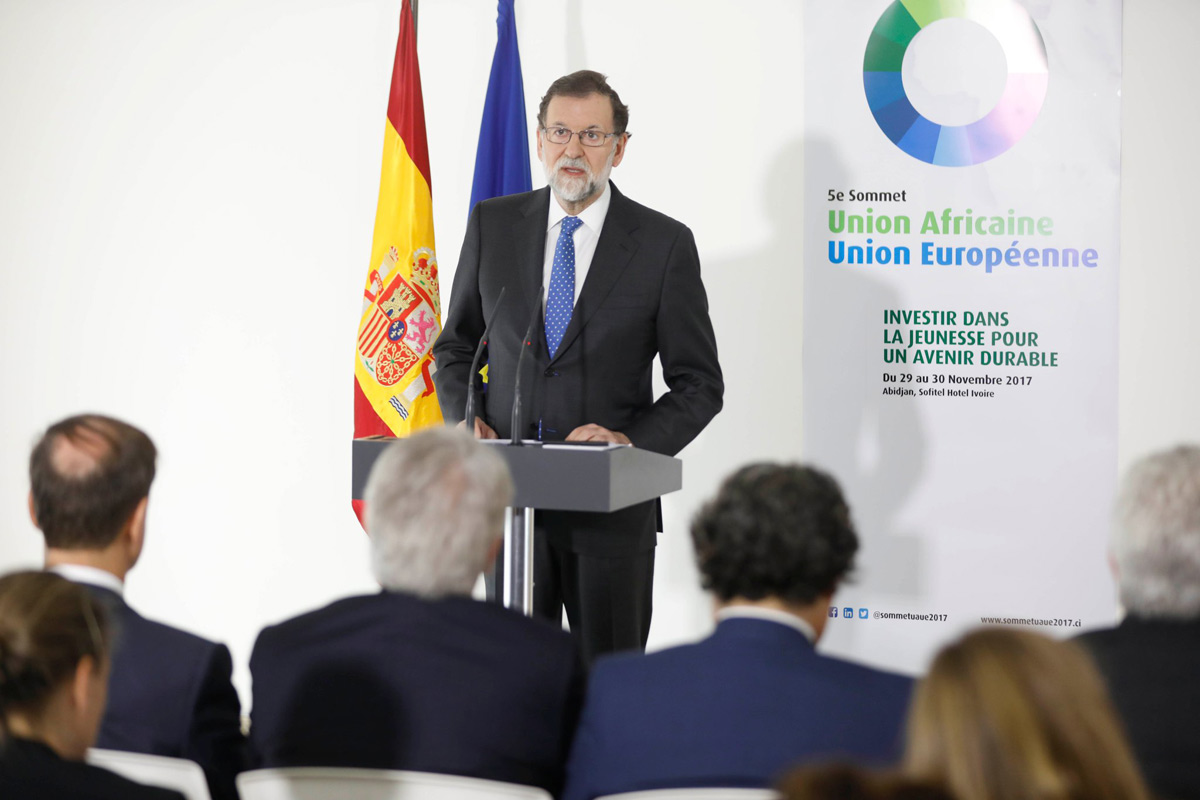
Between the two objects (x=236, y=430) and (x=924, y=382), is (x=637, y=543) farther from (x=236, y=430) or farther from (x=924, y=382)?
(x=236, y=430)

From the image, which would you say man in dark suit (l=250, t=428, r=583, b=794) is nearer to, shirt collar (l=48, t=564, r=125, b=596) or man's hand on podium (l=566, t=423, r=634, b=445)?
shirt collar (l=48, t=564, r=125, b=596)

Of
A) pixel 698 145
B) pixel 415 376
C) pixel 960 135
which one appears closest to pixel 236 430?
pixel 415 376

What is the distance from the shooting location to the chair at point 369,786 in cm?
156

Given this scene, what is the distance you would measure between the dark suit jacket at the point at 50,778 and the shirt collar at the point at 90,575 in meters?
0.53

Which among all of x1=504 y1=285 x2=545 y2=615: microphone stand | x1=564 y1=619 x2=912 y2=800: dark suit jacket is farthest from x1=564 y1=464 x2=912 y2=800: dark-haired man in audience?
x1=504 y1=285 x2=545 y2=615: microphone stand

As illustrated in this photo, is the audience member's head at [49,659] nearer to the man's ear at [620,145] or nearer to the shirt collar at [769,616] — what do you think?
the shirt collar at [769,616]

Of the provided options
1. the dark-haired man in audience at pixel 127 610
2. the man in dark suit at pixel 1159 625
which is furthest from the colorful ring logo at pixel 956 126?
the dark-haired man in audience at pixel 127 610

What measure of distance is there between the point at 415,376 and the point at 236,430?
3.99 feet

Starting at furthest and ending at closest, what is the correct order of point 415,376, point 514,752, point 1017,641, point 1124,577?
point 415,376 < point 1124,577 < point 514,752 < point 1017,641

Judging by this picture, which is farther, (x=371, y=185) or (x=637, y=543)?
(x=371, y=185)

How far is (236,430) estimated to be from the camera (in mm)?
5133

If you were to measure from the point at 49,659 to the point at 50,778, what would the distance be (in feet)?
0.43

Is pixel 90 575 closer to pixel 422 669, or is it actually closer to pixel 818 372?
pixel 422 669

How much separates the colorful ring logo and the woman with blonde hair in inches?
151
